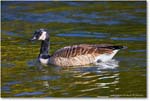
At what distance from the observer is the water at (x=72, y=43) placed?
36.7ft

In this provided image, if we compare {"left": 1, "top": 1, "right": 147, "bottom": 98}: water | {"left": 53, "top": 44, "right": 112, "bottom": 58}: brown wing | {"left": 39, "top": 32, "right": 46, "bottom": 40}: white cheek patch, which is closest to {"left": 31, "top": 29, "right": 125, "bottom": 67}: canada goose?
{"left": 53, "top": 44, "right": 112, "bottom": 58}: brown wing

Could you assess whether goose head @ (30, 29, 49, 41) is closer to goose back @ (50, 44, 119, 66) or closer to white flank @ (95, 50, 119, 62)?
goose back @ (50, 44, 119, 66)

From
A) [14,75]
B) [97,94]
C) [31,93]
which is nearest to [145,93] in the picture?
[97,94]

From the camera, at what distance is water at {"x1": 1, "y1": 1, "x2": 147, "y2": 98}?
11195mm

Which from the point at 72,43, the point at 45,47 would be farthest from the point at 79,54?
the point at 72,43

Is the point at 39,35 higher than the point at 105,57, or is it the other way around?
the point at 39,35

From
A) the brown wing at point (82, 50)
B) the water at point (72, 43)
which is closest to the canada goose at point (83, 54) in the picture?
the brown wing at point (82, 50)

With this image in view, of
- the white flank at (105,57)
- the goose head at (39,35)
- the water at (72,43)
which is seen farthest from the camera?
the goose head at (39,35)

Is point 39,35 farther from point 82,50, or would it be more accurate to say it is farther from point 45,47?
point 82,50

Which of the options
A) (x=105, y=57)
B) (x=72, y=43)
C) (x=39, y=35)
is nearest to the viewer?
(x=105, y=57)

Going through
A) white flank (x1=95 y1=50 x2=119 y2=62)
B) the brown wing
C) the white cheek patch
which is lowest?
white flank (x1=95 y1=50 x2=119 y2=62)

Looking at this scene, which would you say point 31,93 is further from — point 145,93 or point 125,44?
point 125,44

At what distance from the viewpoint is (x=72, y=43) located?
560 inches

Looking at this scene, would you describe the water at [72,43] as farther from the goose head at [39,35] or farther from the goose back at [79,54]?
the goose head at [39,35]
